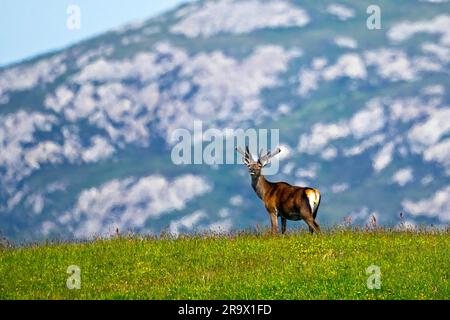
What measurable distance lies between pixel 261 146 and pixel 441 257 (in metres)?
7.32

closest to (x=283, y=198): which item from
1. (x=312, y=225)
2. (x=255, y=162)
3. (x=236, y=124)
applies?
(x=312, y=225)

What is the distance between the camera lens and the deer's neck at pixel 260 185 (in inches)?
1201

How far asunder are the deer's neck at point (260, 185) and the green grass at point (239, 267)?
2.39 meters

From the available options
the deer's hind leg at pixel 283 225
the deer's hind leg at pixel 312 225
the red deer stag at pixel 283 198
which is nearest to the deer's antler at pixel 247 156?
the red deer stag at pixel 283 198

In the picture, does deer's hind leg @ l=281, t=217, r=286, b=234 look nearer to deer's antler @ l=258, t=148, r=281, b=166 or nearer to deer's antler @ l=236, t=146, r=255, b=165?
deer's antler @ l=258, t=148, r=281, b=166

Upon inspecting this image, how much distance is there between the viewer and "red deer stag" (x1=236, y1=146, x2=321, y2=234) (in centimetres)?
2927

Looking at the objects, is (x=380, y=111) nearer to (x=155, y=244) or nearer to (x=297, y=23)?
(x=297, y=23)

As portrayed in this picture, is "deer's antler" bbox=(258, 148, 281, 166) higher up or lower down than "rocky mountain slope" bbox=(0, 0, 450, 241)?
lower down

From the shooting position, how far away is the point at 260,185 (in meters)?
30.6

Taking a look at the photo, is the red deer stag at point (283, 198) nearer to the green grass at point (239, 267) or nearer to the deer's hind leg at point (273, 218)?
the deer's hind leg at point (273, 218)

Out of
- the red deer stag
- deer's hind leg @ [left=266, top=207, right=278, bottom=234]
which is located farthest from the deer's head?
deer's hind leg @ [left=266, top=207, right=278, bottom=234]

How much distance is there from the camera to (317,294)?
67.6ft

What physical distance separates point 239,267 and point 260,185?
6.92 metres
